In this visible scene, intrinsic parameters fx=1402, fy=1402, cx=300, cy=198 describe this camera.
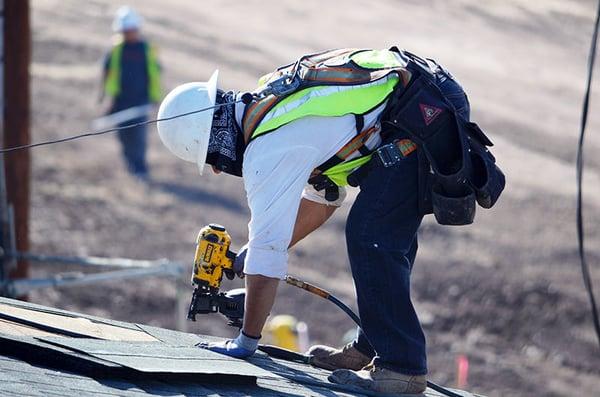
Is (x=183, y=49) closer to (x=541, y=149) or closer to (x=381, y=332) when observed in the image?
(x=541, y=149)

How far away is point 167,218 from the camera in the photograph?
57.0 ft

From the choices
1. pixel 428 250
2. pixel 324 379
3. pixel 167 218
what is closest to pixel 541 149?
pixel 428 250

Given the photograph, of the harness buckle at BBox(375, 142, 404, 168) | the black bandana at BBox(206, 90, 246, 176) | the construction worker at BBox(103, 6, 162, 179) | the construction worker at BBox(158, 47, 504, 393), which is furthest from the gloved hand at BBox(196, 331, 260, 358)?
the construction worker at BBox(103, 6, 162, 179)

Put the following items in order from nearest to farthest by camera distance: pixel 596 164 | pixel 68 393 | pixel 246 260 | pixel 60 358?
pixel 68 393, pixel 60 358, pixel 246 260, pixel 596 164

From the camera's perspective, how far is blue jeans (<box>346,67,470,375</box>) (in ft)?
18.2

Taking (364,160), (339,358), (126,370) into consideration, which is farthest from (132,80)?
(126,370)

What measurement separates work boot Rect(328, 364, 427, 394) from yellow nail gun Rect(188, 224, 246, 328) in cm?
66

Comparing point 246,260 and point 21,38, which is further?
point 21,38

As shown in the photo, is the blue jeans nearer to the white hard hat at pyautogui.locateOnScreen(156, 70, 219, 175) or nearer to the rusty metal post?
the white hard hat at pyautogui.locateOnScreen(156, 70, 219, 175)

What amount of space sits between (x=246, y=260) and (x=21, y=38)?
627cm

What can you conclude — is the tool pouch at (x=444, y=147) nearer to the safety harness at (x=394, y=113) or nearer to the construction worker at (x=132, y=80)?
the safety harness at (x=394, y=113)

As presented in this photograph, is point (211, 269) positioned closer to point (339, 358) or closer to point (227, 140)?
point (227, 140)

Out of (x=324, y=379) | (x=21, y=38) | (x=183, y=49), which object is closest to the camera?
(x=324, y=379)

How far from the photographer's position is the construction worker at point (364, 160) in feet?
17.8
